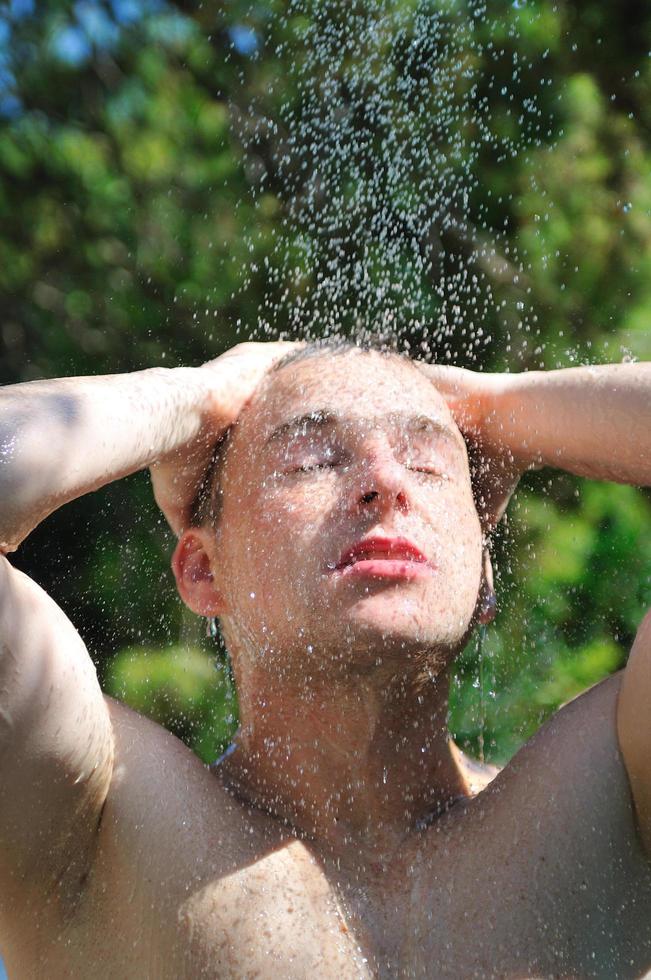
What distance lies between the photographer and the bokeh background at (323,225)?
10.8 ft

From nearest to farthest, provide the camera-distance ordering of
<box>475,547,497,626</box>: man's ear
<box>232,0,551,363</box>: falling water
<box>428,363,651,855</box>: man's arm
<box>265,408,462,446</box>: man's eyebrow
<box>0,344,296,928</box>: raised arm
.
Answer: <box>0,344,296,928</box>: raised arm, <box>428,363,651,855</box>: man's arm, <box>265,408,462,446</box>: man's eyebrow, <box>475,547,497,626</box>: man's ear, <box>232,0,551,363</box>: falling water

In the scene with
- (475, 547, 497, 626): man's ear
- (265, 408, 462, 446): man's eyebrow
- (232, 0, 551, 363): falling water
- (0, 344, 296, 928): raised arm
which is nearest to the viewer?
(0, 344, 296, 928): raised arm

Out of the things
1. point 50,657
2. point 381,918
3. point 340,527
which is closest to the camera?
point 50,657

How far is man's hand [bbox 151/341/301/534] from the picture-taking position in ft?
7.22

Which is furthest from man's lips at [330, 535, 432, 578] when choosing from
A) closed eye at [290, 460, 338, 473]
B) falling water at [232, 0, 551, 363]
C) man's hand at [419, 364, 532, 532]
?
falling water at [232, 0, 551, 363]

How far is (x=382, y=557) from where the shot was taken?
6.35 feet

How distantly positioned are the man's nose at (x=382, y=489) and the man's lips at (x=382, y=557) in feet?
0.19

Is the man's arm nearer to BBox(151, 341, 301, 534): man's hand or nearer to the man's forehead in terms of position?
the man's forehead

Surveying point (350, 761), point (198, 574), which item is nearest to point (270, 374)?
point (198, 574)

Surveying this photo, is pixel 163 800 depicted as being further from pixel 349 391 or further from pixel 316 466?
pixel 349 391

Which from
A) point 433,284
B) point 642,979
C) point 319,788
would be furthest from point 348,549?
point 433,284

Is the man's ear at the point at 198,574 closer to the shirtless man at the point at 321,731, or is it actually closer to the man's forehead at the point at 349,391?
the shirtless man at the point at 321,731

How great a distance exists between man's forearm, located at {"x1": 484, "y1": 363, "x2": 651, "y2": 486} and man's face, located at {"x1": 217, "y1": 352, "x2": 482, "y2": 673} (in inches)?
4.5

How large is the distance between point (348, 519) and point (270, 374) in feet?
1.46
